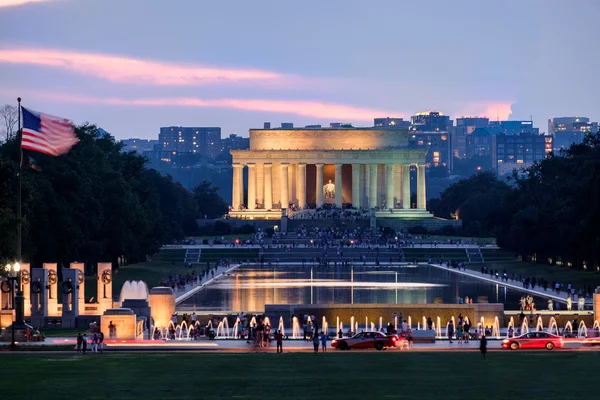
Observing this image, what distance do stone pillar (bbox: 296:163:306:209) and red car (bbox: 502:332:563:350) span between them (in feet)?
460

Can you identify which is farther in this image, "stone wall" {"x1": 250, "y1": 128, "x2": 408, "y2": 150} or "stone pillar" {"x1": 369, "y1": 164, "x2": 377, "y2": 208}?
"stone wall" {"x1": 250, "y1": 128, "x2": 408, "y2": 150}

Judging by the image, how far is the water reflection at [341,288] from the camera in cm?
7825

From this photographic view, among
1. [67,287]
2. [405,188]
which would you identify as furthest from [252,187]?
[67,287]

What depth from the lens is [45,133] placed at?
57531 millimetres

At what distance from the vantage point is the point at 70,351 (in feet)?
172

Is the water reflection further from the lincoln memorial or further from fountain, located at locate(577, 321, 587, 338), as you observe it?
the lincoln memorial

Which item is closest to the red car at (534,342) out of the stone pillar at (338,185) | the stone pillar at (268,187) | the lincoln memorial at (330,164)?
the lincoln memorial at (330,164)

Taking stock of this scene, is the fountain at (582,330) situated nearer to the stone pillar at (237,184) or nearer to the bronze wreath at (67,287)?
the bronze wreath at (67,287)

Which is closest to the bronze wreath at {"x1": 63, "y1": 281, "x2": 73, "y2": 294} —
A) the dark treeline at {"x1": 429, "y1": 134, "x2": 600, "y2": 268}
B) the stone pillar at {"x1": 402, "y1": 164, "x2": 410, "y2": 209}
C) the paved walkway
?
the paved walkway

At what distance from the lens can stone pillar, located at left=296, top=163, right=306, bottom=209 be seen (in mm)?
193875

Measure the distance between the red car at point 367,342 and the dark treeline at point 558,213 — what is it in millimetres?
38665

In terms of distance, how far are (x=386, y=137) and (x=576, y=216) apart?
323 feet
